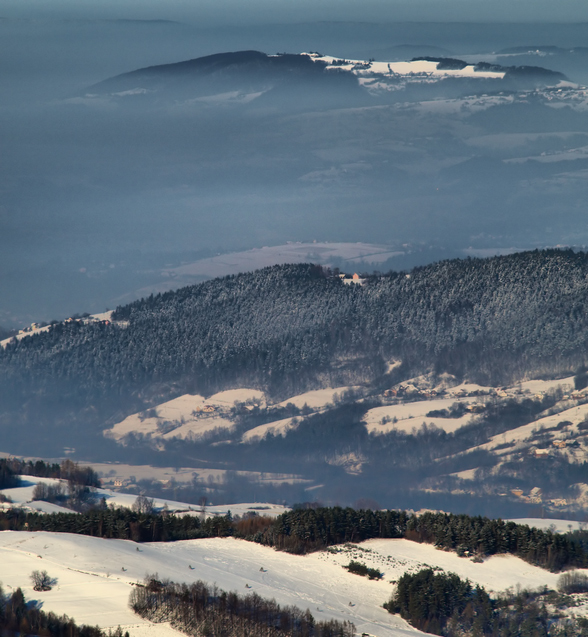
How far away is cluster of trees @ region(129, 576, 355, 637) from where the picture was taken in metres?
→ 89.1

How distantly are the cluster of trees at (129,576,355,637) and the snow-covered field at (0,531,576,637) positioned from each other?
1991 millimetres

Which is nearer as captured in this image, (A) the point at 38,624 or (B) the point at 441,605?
(A) the point at 38,624

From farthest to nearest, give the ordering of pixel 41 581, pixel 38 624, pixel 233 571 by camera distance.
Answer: pixel 233 571 < pixel 41 581 < pixel 38 624

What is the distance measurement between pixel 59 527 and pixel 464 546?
51.0m

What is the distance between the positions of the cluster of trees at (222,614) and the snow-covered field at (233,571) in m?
1.99

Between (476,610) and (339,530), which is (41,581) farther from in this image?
(339,530)

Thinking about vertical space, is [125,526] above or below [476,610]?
above

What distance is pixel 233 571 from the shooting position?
11356 centimetres

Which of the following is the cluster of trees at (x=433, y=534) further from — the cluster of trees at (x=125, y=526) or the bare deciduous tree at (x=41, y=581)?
the bare deciduous tree at (x=41, y=581)

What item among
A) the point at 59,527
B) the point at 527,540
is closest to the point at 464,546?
the point at 527,540

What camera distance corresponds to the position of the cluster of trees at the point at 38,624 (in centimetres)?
8506

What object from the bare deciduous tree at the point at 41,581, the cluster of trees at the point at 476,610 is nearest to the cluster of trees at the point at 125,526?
the bare deciduous tree at the point at 41,581

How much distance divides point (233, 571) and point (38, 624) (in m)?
31.5

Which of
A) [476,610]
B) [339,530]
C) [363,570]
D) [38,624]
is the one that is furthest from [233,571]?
[38,624]
